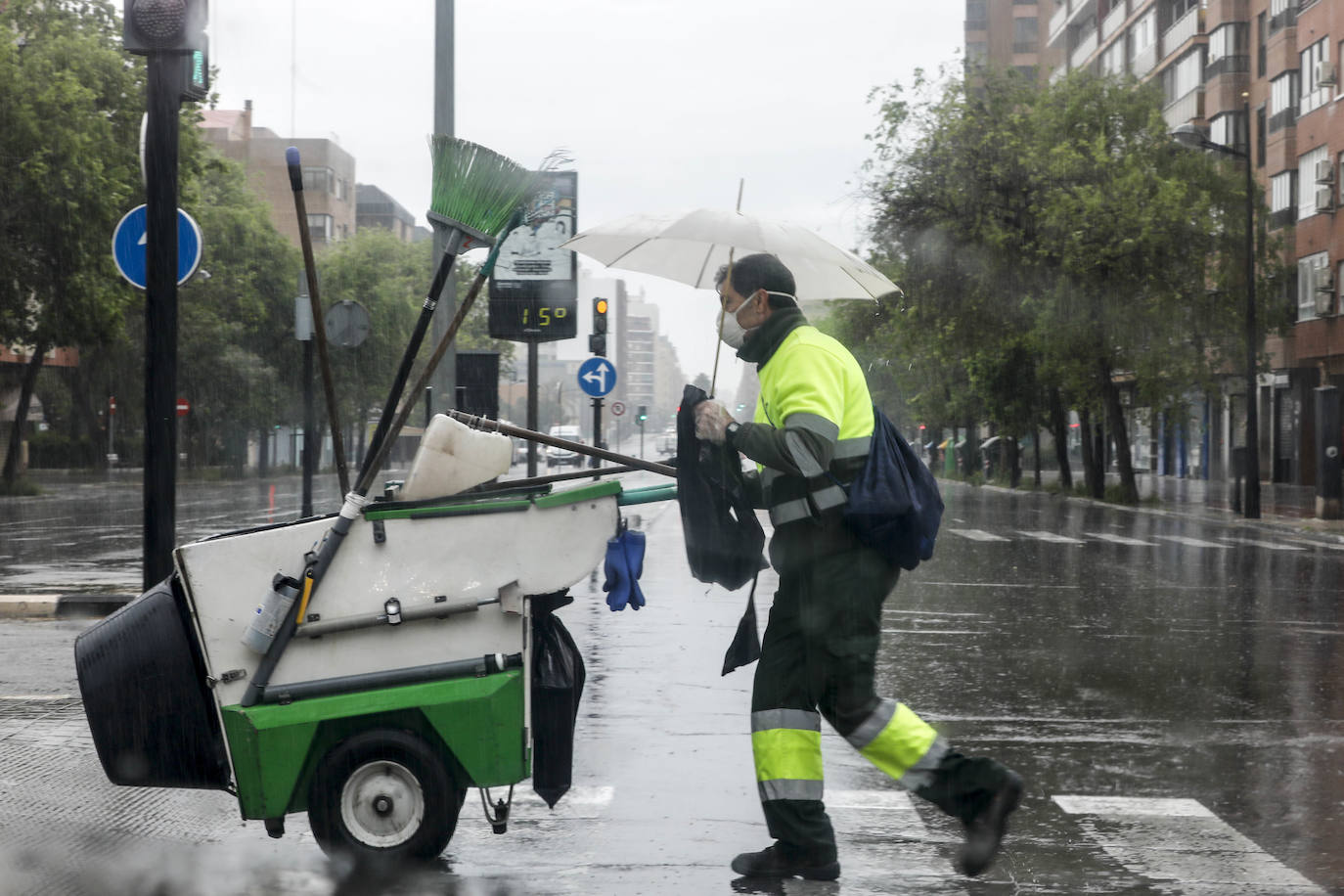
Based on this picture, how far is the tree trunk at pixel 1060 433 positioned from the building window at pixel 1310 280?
713 cm

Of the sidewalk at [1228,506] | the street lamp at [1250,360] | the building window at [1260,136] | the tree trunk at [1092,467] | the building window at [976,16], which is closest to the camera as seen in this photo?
the sidewalk at [1228,506]

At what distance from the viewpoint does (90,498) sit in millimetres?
36938

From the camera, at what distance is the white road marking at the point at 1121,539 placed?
856 inches

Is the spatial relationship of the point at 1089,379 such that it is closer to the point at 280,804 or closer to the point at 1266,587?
the point at 1266,587

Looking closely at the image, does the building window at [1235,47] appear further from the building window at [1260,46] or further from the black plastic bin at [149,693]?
the black plastic bin at [149,693]

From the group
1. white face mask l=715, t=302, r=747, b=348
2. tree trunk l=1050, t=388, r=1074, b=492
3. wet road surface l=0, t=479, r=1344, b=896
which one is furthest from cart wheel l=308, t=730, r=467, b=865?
tree trunk l=1050, t=388, r=1074, b=492

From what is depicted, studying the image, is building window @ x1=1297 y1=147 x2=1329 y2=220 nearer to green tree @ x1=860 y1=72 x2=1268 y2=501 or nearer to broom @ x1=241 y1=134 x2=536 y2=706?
green tree @ x1=860 y1=72 x2=1268 y2=501

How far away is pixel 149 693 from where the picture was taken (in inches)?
184

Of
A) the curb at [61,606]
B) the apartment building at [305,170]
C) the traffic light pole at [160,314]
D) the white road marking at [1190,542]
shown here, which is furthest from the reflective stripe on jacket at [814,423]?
the apartment building at [305,170]

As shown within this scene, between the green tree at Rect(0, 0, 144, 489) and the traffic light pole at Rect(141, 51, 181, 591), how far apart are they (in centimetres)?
2432

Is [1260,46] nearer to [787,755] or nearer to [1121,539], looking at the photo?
[1121,539]

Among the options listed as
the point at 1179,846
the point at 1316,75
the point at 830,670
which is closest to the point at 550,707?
the point at 830,670

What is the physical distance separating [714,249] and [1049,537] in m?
18.3

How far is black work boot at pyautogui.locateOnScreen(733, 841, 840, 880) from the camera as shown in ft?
15.4
